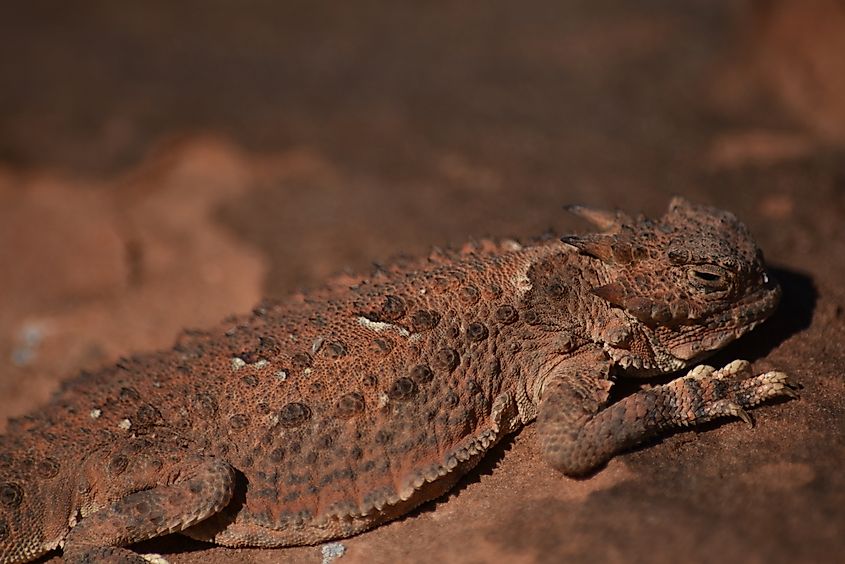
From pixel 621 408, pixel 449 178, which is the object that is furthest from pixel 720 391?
pixel 449 178

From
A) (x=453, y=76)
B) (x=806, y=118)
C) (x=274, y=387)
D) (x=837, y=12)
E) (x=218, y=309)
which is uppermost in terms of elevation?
(x=453, y=76)

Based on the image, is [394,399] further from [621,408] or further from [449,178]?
[449,178]

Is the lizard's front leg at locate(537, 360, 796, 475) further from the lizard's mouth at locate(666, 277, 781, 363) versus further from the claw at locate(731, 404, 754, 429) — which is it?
the lizard's mouth at locate(666, 277, 781, 363)

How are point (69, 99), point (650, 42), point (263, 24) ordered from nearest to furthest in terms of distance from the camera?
point (650, 42) < point (69, 99) < point (263, 24)

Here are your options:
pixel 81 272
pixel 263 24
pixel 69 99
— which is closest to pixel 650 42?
pixel 263 24

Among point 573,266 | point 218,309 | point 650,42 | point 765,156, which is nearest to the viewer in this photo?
point 573,266

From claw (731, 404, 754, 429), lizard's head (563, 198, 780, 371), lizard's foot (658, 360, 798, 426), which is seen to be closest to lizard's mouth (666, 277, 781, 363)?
lizard's head (563, 198, 780, 371)

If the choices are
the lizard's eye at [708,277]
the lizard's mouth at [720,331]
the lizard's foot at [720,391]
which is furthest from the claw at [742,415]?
the lizard's eye at [708,277]

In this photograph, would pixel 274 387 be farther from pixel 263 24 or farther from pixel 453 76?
pixel 263 24
